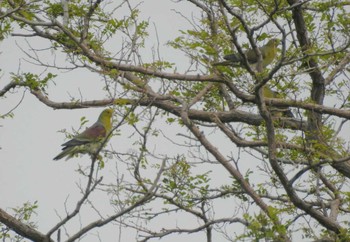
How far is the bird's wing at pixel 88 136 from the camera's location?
6969mm

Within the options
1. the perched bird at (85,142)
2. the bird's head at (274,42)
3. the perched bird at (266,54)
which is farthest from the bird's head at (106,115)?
the bird's head at (274,42)

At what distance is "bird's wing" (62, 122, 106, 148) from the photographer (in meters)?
6.97

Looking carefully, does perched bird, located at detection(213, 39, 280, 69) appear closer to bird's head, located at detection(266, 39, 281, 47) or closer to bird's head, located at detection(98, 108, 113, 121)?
bird's head, located at detection(266, 39, 281, 47)

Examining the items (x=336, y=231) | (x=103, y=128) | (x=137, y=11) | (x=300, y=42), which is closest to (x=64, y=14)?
(x=137, y=11)

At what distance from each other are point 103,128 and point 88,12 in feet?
4.23

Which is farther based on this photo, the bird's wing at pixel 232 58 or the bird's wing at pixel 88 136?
the bird's wing at pixel 88 136

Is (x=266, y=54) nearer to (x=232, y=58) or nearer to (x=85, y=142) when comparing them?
(x=232, y=58)

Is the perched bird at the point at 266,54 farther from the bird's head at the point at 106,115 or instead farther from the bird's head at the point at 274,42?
the bird's head at the point at 106,115

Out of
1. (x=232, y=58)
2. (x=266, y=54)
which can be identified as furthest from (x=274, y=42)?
(x=232, y=58)

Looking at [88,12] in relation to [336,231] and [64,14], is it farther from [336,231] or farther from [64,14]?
[336,231]

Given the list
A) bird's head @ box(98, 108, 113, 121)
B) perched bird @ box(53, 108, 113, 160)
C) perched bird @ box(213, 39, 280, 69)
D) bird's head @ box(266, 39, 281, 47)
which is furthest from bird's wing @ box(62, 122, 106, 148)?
bird's head @ box(266, 39, 281, 47)

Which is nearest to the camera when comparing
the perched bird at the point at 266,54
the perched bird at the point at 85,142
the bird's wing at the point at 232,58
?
the bird's wing at the point at 232,58

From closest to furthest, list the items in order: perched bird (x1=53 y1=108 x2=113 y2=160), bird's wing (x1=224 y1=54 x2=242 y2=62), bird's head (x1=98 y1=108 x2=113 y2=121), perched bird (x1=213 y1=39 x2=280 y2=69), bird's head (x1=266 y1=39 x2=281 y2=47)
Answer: bird's wing (x1=224 y1=54 x2=242 y2=62) → perched bird (x1=53 y1=108 x2=113 y2=160) → perched bird (x1=213 y1=39 x2=280 y2=69) → bird's head (x1=98 y1=108 x2=113 y2=121) → bird's head (x1=266 y1=39 x2=281 y2=47)

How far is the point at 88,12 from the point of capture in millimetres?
7605
